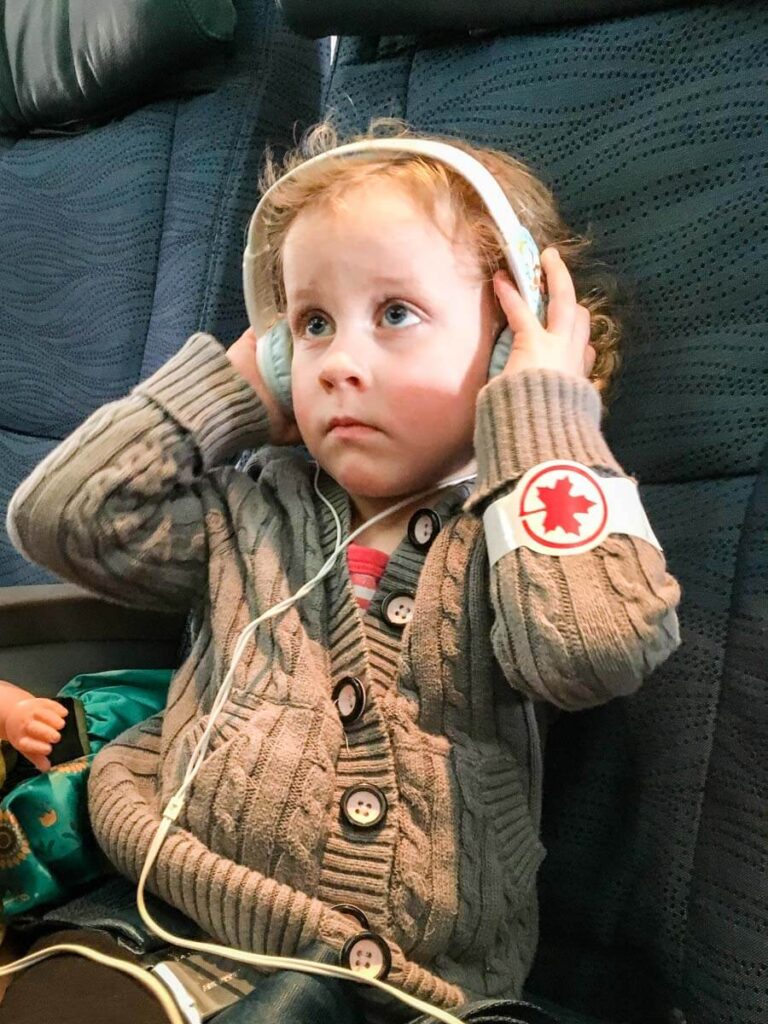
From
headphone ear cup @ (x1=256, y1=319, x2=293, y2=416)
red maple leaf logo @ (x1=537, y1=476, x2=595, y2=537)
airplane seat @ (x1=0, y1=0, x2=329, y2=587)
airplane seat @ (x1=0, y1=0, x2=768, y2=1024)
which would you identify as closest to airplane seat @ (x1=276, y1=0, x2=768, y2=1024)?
airplane seat @ (x1=0, y1=0, x2=768, y2=1024)

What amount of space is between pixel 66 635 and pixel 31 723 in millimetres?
164

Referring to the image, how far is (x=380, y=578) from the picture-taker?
2.83 ft

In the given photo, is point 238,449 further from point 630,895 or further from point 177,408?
point 630,895

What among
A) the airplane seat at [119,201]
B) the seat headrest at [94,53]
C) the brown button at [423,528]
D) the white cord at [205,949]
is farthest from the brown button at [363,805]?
the seat headrest at [94,53]

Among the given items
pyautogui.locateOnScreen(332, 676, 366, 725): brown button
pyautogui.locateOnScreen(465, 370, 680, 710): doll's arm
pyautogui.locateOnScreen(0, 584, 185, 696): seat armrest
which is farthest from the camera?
pyautogui.locateOnScreen(0, 584, 185, 696): seat armrest

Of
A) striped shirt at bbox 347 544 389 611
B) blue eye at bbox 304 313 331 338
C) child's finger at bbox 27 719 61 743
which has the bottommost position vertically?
child's finger at bbox 27 719 61 743

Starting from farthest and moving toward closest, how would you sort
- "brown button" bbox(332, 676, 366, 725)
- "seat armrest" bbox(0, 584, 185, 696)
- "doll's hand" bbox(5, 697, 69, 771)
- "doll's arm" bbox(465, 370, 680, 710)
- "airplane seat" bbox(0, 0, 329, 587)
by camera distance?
"airplane seat" bbox(0, 0, 329, 587) < "seat armrest" bbox(0, 584, 185, 696) < "doll's hand" bbox(5, 697, 69, 771) < "brown button" bbox(332, 676, 366, 725) < "doll's arm" bbox(465, 370, 680, 710)

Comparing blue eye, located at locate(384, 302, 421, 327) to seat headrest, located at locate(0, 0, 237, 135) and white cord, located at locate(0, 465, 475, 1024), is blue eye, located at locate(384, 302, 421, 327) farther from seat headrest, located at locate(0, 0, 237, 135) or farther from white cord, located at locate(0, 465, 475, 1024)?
seat headrest, located at locate(0, 0, 237, 135)

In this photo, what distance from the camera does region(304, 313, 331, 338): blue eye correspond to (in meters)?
0.88

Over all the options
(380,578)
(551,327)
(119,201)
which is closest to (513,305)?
(551,327)

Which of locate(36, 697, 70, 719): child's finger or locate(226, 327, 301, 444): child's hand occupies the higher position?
locate(226, 327, 301, 444): child's hand

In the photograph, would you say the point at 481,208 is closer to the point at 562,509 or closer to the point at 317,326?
the point at 317,326

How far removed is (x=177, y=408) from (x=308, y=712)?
1.09 ft

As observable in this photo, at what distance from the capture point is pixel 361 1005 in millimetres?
748
